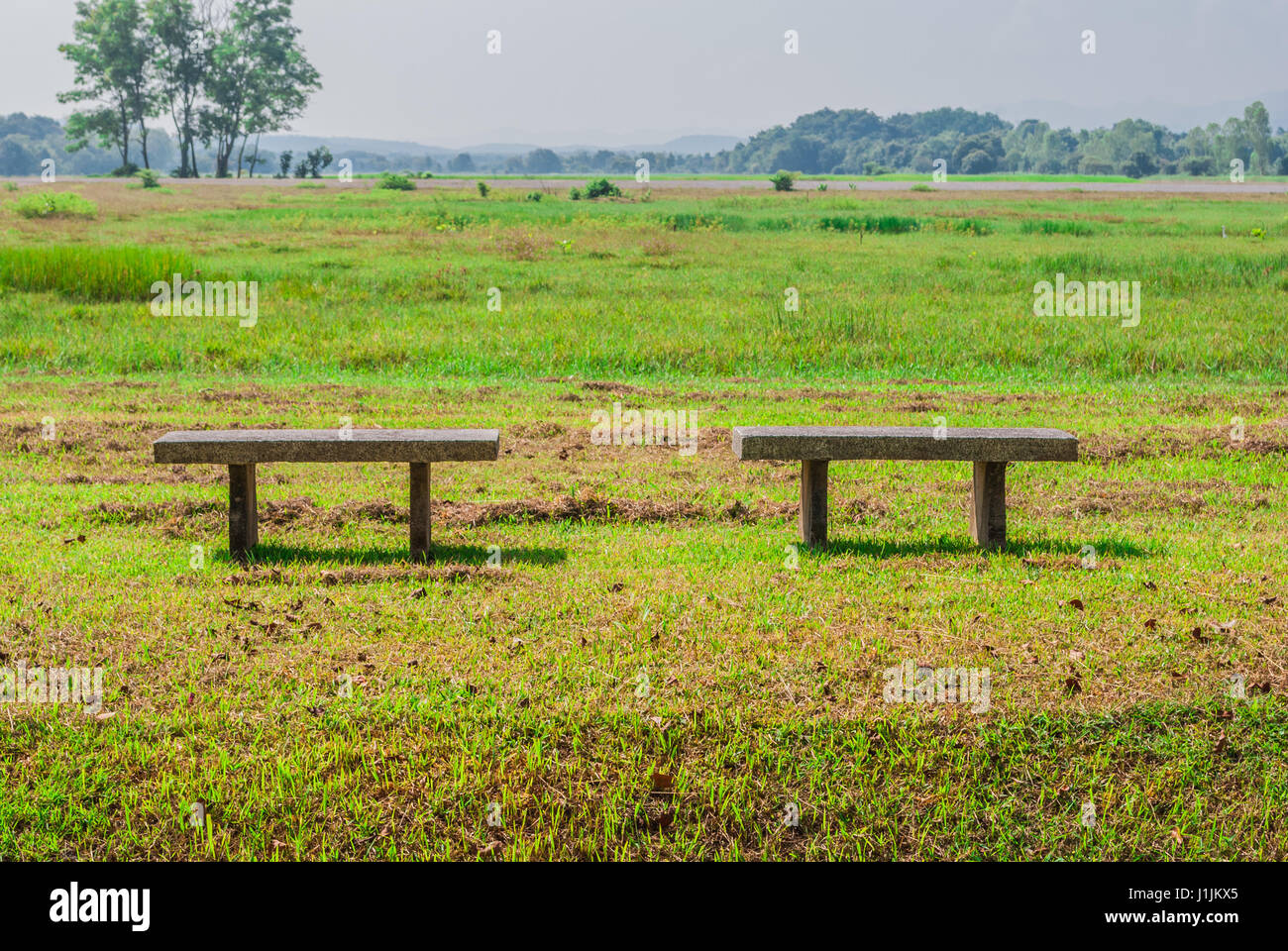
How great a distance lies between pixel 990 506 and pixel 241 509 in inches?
182

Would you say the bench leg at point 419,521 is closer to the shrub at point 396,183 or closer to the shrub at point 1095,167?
the shrub at point 396,183

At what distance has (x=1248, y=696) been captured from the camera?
507 centimetres

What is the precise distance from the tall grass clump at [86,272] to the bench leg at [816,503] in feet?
55.1

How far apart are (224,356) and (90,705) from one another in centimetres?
1248

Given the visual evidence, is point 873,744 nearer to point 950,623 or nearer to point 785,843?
point 785,843

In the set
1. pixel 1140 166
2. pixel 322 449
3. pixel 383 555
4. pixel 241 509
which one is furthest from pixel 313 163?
pixel 322 449

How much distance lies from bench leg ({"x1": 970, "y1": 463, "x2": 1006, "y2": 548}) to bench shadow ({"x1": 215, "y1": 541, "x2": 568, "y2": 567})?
2627 mm

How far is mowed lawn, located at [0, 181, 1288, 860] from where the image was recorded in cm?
440

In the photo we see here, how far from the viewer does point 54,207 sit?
43125 millimetres

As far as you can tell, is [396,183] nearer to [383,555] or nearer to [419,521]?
[383,555]

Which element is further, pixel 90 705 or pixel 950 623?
pixel 950 623

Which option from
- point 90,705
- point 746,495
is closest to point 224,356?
point 746,495
